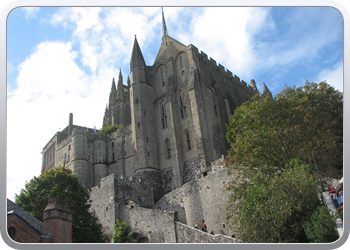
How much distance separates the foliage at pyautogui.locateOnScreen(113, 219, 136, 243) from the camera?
1002 inches

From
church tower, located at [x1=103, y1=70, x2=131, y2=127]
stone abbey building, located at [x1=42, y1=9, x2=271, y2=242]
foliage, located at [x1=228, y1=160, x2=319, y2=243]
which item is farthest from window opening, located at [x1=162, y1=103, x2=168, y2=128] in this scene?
foliage, located at [x1=228, y1=160, x2=319, y2=243]

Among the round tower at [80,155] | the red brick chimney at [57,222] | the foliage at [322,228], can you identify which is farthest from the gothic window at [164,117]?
the red brick chimney at [57,222]

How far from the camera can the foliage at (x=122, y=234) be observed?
1002 inches

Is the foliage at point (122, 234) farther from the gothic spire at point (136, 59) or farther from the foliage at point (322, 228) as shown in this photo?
the gothic spire at point (136, 59)

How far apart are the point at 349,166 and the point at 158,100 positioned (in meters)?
33.9

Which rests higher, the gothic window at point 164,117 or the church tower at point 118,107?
the church tower at point 118,107

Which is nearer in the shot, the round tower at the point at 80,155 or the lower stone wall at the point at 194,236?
the lower stone wall at the point at 194,236

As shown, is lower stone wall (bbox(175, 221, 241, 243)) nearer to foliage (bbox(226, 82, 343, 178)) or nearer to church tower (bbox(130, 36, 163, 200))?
foliage (bbox(226, 82, 343, 178))

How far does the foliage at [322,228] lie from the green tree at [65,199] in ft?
49.6

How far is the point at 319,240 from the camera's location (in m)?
13.8

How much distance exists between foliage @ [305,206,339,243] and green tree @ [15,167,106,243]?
15.1 m

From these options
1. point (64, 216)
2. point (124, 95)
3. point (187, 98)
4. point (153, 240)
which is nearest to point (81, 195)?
point (153, 240)

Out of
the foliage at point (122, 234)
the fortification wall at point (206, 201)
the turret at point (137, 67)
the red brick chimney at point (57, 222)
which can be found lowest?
the red brick chimney at point (57, 222)

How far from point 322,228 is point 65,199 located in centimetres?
1984
